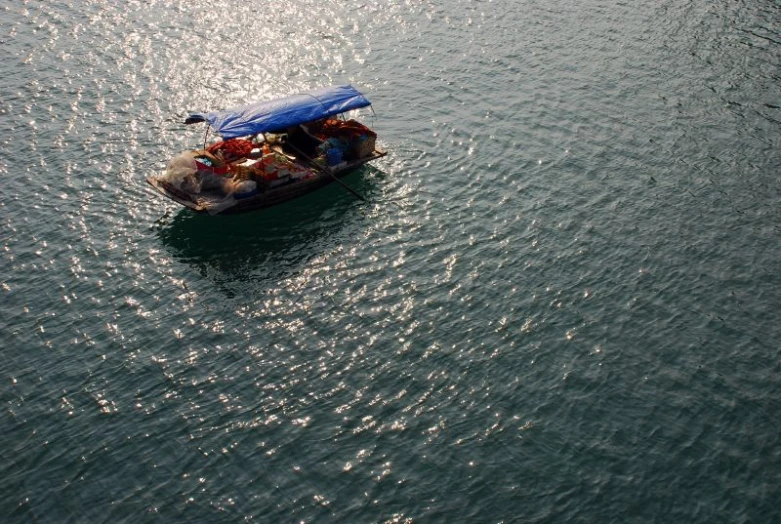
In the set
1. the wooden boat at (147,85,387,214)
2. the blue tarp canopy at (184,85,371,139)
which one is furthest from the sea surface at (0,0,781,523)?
the blue tarp canopy at (184,85,371,139)

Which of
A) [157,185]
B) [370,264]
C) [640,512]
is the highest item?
[157,185]

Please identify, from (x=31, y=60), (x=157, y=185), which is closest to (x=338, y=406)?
(x=157, y=185)

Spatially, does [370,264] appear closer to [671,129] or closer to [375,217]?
[375,217]

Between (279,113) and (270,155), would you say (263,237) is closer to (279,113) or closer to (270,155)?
(270,155)

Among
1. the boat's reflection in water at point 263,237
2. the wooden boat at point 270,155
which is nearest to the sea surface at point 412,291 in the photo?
the boat's reflection in water at point 263,237

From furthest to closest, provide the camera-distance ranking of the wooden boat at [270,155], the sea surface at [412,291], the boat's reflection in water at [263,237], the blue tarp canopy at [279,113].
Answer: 1. the blue tarp canopy at [279,113]
2. the wooden boat at [270,155]
3. the boat's reflection in water at [263,237]
4. the sea surface at [412,291]

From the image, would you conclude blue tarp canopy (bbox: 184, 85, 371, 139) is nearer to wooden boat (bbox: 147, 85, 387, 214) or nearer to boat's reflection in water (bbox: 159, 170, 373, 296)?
wooden boat (bbox: 147, 85, 387, 214)

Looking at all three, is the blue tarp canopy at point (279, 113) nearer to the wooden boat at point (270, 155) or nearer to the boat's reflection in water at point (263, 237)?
the wooden boat at point (270, 155)
